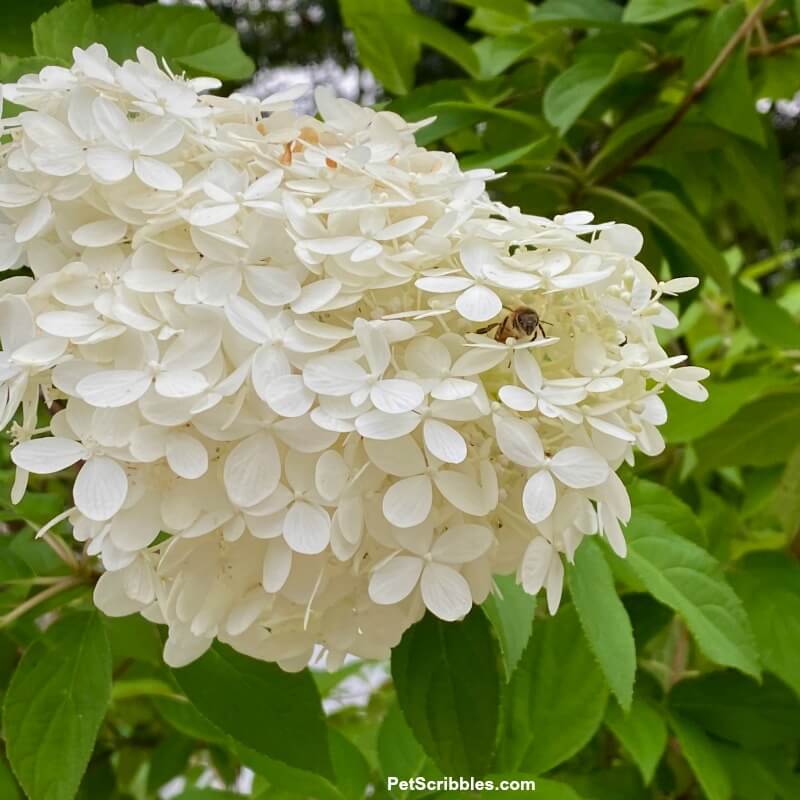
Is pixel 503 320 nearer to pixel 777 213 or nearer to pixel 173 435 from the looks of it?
pixel 173 435

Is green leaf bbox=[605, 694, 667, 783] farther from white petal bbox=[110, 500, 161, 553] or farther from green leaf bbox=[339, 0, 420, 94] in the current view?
green leaf bbox=[339, 0, 420, 94]

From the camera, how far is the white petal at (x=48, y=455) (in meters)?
0.32

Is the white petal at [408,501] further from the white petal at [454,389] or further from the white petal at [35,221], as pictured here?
the white petal at [35,221]

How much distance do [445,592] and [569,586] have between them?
0.50ft

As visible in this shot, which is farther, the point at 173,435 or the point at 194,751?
the point at 194,751

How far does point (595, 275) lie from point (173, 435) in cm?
15

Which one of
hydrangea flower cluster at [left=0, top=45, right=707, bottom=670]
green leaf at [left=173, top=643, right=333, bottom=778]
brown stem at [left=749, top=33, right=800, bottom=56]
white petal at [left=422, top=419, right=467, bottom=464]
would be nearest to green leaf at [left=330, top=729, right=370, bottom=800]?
green leaf at [left=173, top=643, right=333, bottom=778]

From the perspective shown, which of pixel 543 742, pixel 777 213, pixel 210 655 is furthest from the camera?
pixel 777 213

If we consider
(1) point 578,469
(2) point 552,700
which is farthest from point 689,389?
(2) point 552,700

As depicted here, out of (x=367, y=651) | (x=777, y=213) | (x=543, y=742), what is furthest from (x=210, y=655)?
(x=777, y=213)

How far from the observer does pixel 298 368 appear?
12.6 inches

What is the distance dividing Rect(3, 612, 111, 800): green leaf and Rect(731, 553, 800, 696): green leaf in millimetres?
424

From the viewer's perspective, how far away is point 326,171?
1.18ft

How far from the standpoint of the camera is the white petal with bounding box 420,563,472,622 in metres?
0.33
